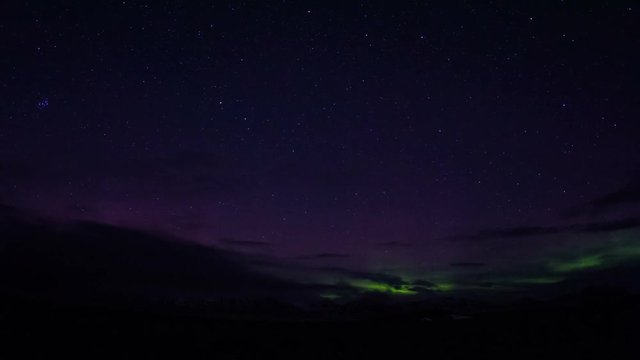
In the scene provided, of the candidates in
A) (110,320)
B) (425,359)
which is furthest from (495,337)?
(110,320)

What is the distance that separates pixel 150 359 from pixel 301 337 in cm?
374

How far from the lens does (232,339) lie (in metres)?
10.4

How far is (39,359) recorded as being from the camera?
8.14 metres

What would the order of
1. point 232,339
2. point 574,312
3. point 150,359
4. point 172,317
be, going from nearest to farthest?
point 150,359 → point 232,339 → point 172,317 → point 574,312

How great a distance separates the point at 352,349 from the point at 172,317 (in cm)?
531

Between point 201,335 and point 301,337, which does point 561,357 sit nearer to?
point 301,337

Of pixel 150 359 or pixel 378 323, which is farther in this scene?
pixel 378 323

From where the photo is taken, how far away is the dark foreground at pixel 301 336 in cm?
912

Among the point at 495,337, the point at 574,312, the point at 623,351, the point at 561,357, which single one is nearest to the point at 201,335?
the point at 495,337

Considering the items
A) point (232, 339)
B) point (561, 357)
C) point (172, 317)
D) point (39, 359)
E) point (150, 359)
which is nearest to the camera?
point (39, 359)

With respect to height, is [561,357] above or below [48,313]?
below

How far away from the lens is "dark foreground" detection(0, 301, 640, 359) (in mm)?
9125

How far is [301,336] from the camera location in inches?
433

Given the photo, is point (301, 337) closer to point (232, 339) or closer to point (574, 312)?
point (232, 339)
